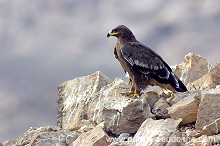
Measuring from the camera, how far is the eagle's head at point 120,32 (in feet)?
52.7

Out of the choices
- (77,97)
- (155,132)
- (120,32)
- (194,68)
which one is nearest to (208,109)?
(155,132)

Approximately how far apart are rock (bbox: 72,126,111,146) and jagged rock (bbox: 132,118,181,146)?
906mm

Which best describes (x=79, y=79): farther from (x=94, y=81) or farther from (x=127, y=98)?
(x=127, y=98)

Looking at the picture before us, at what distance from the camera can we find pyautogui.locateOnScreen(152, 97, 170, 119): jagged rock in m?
12.9

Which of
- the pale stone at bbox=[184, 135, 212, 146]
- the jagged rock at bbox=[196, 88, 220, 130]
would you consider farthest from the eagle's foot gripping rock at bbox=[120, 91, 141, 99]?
the pale stone at bbox=[184, 135, 212, 146]

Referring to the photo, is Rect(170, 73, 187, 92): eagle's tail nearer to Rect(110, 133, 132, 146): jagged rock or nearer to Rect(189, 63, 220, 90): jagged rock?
Rect(189, 63, 220, 90): jagged rock

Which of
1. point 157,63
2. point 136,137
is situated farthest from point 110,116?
point 157,63

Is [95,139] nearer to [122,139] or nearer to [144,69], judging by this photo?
[122,139]

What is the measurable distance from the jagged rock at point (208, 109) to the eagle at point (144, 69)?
353 centimetres

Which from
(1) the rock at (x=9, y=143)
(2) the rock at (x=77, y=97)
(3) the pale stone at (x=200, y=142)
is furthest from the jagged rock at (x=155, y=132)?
(1) the rock at (x=9, y=143)

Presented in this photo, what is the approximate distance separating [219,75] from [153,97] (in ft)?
11.6

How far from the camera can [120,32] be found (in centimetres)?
1611

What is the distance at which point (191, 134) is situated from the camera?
11.5m

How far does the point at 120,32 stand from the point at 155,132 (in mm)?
6036
